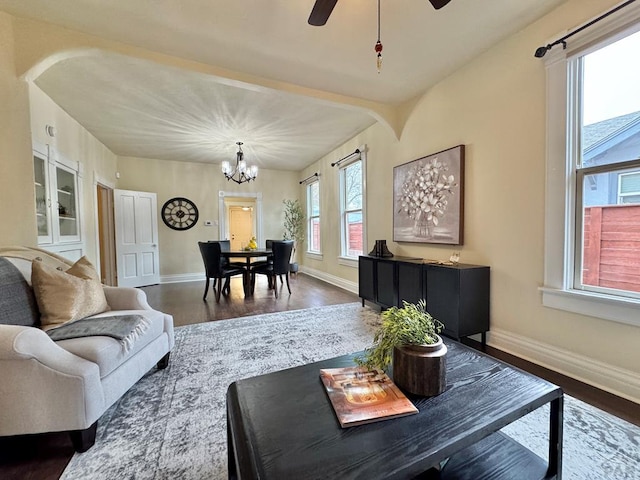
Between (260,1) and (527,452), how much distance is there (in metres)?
2.95

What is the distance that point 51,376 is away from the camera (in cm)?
130

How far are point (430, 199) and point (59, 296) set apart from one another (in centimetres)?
334

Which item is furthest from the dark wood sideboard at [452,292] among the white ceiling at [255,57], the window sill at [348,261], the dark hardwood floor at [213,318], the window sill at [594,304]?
the white ceiling at [255,57]

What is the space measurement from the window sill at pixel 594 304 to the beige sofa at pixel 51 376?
2.98 m

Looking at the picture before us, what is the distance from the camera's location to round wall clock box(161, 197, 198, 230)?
6047mm

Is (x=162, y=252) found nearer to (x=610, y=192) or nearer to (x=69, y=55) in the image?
(x=69, y=55)

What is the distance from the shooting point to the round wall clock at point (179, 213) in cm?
605

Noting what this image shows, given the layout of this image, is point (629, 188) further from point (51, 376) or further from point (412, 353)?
point (51, 376)

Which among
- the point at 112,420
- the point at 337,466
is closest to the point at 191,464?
the point at 112,420

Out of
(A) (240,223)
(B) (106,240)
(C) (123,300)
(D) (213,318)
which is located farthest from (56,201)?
(A) (240,223)

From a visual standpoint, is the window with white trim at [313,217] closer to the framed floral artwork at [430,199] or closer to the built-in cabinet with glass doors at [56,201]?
the framed floral artwork at [430,199]

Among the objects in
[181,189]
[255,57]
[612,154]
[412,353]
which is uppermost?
[255,57]

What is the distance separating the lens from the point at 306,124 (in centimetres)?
420

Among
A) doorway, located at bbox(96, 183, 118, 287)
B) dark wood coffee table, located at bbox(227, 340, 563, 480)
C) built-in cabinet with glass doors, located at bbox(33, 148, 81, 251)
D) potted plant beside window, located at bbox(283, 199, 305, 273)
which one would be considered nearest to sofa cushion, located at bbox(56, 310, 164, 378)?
dark wood coffee table, located at bbox(227, 340, 563, 480)
